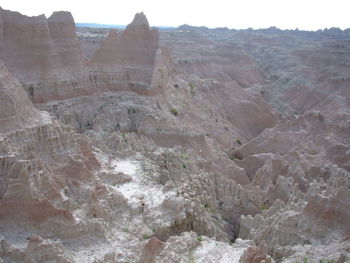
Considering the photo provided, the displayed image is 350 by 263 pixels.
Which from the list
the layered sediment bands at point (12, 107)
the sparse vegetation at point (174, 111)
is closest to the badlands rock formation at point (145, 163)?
the layered sediment bands at point (12, 107)

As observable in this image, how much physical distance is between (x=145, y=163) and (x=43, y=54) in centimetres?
1463

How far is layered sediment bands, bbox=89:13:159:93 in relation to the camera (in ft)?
130

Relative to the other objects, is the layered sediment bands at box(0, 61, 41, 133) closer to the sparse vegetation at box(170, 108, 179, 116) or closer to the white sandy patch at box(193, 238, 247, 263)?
the white sandy patch at box(193, 238, 247, 263)

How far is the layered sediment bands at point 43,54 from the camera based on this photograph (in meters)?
31.8

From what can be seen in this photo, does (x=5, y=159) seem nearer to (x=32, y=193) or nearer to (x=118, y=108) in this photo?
(x=32, y=193)

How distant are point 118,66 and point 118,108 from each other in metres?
6.12

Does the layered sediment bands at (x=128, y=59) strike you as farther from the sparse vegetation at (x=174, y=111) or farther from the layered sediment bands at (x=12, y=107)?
the layered sediment bands at (x=12, y=107)

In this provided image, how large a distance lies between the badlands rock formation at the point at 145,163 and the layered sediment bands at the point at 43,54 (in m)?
0.10

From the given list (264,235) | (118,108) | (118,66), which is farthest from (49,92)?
(264,235)

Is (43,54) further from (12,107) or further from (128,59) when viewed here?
(12,107)

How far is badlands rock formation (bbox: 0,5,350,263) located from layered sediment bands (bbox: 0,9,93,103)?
0.10 metres

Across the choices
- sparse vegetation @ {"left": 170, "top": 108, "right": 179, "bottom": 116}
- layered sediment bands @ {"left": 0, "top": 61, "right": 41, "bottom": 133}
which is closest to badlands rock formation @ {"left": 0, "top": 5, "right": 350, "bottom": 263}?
A: layered sediment bands @ {"left": 0, "top": 61, "right": 41, "bottom": 133}

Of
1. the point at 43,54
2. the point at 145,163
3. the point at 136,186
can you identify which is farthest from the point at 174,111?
the point at 136,186

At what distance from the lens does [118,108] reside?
120 ft
